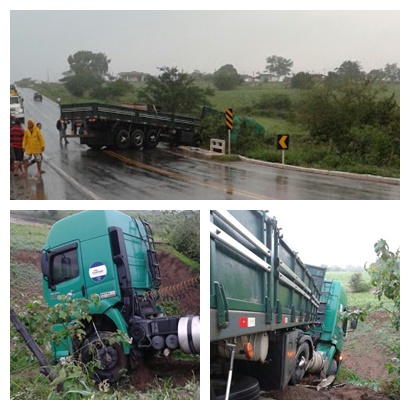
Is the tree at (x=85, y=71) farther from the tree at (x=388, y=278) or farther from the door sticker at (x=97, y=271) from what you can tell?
the tree at (x=388, y=278)

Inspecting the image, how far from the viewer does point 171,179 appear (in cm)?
643

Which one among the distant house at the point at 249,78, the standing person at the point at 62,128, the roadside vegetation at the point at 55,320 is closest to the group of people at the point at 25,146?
the standing person at the point at 62,128

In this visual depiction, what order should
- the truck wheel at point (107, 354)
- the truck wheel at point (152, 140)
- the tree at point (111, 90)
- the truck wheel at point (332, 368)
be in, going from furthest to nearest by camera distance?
the truck wheel at point (152, 140), the tree at point (111, 90), the truck wheel at point (332, 368), the truck wheel at point (107, 354)

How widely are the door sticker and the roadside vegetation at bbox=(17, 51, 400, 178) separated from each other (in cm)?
217

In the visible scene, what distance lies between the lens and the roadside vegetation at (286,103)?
620 centimetres

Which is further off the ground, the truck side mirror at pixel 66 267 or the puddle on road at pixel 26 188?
the puddle on road at pixel 26 188

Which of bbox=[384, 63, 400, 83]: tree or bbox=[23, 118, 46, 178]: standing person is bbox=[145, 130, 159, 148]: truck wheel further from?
bbox=[384, 63, 400, 83]: tree

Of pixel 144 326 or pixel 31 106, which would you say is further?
pixel 31 106

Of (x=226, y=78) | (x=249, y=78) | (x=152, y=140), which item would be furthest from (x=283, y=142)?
(x=152, y=140)

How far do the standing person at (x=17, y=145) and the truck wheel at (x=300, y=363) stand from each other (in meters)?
3.34
